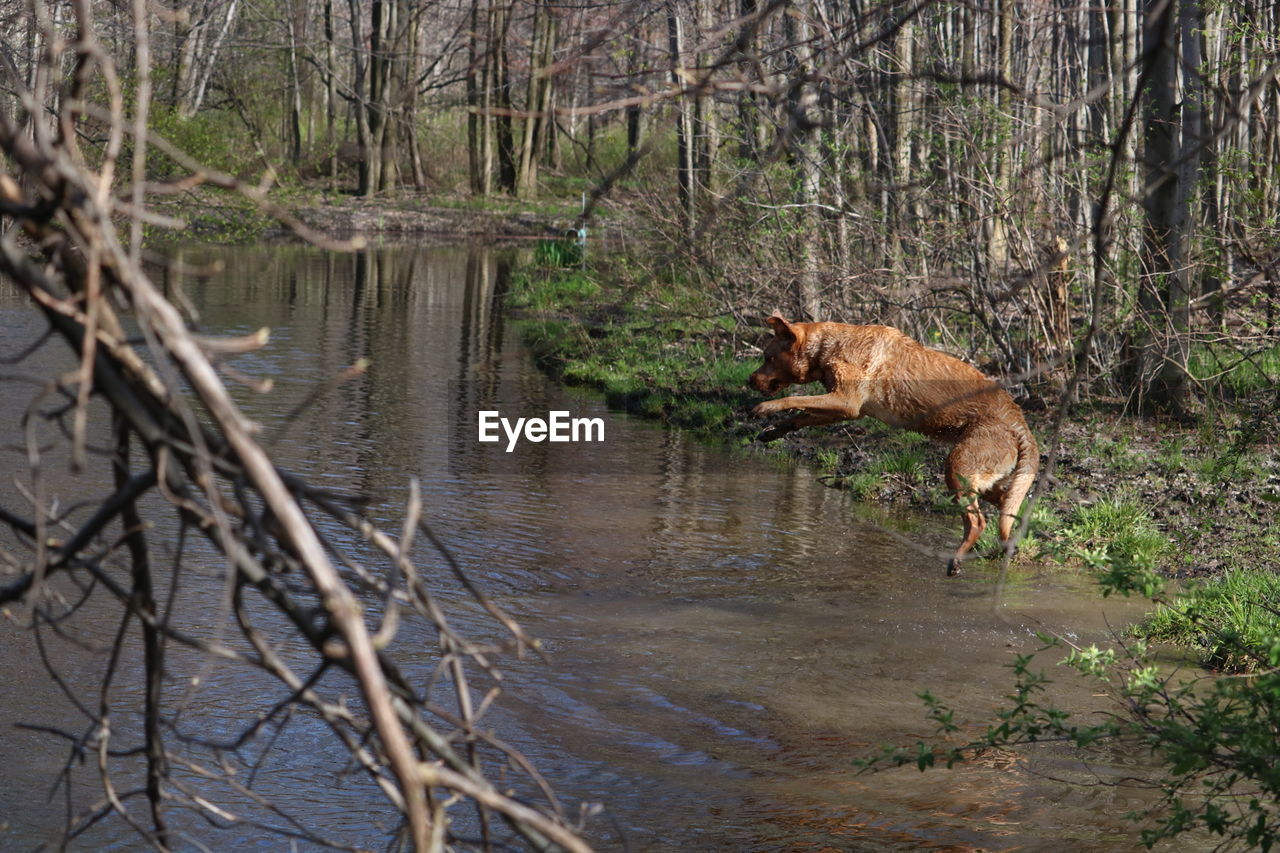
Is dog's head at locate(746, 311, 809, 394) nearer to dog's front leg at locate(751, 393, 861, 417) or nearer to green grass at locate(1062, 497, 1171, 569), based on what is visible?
dog's front leg at locate(751, 393, 861, 417)

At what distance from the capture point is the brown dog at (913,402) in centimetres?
853

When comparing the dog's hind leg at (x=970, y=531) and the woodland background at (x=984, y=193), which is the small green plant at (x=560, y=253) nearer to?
the woodland background at (x=984, y=193)

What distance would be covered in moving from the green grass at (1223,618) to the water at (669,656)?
14.1 inches

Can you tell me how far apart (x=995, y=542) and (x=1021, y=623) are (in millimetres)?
1469

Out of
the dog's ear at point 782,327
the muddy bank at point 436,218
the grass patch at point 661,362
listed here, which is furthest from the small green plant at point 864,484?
the muddy bank at point 436,218

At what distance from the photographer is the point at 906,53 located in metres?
15.0

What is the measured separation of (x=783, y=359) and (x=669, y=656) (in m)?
2.24

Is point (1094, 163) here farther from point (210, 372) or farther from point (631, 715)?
point (210, 372)

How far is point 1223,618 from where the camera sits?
25.3 feet

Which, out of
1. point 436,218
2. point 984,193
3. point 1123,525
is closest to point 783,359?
point 1123,525

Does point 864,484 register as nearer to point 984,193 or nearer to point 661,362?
point 984,193

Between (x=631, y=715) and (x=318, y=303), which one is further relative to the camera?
(x=318, y=303)

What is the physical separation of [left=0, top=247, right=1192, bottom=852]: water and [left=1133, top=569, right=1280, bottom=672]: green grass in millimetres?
358

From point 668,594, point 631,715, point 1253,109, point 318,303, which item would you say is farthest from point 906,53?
point 318,303
